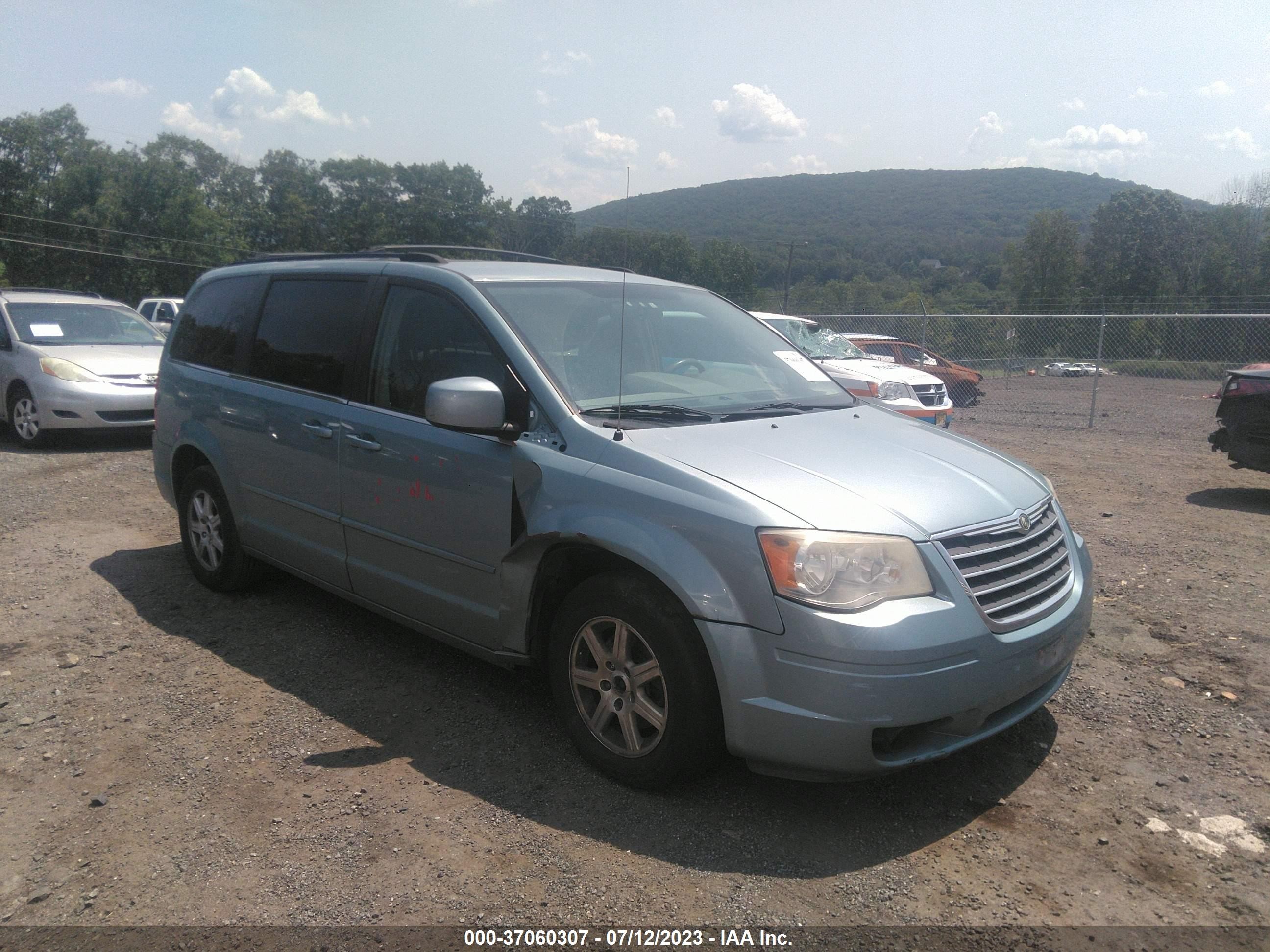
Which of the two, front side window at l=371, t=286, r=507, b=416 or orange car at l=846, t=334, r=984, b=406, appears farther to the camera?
orange car at l=846, t=334, r=984, b=406

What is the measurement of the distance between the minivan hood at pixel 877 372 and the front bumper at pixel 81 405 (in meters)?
8.14

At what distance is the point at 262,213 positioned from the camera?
39.2 m

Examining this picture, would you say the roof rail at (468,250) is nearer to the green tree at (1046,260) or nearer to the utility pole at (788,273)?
the utility pole at (788,273)

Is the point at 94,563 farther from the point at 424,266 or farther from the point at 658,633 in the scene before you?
the point at 658,633

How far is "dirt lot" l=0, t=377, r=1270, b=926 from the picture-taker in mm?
2654

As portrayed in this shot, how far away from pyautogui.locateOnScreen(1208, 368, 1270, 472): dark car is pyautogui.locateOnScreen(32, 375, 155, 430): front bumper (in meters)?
10.9

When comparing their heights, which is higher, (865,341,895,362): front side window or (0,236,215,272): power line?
(0,236,215,272): power line

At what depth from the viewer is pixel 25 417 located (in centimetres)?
1035

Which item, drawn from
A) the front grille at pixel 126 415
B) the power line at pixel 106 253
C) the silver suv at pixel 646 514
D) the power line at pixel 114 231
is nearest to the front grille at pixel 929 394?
the silver suv at pixel 646 514

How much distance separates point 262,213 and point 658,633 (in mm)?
41420

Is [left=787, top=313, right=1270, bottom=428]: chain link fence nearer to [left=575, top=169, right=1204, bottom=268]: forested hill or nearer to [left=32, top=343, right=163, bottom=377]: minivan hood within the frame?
[left=575, top=169, right=1204, bottom=268]: forested hill

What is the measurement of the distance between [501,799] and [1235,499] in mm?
8313

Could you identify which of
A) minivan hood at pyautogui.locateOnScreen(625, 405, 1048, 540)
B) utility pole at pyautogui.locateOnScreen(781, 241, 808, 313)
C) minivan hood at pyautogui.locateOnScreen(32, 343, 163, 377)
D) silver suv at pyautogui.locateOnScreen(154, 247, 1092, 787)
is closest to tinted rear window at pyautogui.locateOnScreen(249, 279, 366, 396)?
silver suv at pyautogui.locateOnScreen(154, 247, 1092, 787)

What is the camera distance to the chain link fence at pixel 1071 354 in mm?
19500
